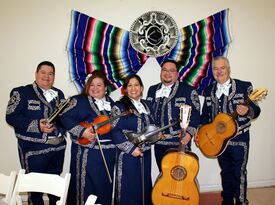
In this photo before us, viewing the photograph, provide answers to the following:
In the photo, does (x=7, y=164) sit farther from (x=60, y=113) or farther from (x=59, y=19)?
(x=59, y=19)

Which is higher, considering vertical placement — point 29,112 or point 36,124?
point 29,112

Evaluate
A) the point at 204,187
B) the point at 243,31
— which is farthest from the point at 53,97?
the point at 243,31

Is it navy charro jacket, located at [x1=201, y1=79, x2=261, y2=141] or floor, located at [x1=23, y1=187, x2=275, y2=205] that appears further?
floor, located at [x1=23, y1=187, x2=275, y2=205]

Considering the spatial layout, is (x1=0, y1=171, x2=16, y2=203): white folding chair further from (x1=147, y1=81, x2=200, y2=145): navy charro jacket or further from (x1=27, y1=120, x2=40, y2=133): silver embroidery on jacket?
(x1=147, y1=81, x2=200, y2=145): navy charro jacket

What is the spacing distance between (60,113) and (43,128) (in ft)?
0.64

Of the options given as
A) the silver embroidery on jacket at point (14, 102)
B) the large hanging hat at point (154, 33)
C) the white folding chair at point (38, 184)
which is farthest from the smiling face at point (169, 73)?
the white folding chair at point (38, 184)

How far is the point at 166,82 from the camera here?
8.99ft

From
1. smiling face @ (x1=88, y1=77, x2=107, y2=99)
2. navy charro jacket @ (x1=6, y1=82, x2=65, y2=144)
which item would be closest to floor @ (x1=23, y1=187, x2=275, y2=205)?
navy charro jacket @ (x1=6, y1=82, x2=65, y2=144)

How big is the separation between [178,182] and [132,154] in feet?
1.45

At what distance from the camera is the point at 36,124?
2.39 meters

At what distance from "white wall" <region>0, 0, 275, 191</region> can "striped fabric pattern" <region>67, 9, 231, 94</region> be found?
Result: 10cm

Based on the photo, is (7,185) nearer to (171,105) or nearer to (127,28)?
(171,105)

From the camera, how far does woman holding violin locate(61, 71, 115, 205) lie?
2.39m

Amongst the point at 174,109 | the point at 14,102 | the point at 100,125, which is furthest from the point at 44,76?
the point at 174,109
